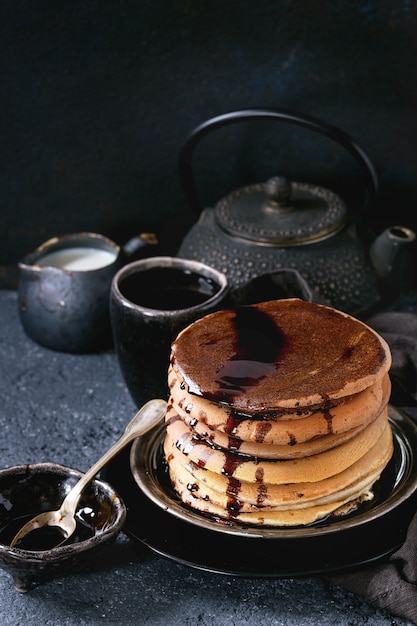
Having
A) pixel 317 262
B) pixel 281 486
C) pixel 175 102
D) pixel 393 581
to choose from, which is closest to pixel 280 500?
pixel 281 486

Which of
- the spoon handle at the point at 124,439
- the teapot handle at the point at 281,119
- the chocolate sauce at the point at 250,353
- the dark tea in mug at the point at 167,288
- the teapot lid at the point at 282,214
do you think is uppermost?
the teapot handle at the point at 281,119

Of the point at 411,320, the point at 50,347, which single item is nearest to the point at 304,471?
the point at 411,320

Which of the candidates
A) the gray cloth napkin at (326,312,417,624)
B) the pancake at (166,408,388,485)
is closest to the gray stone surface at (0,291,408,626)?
the gray cloth napkin at (326,312,417,624)

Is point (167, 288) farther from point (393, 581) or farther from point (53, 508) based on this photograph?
point (393, 581)

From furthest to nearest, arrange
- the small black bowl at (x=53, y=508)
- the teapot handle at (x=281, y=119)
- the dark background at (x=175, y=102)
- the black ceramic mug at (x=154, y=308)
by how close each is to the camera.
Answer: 1. the dark background at (x=175, y=102)
2. the teapot handle at (x=281, y=119)
3. the black ceramic mug at (x=154, y=308)
4. the small black bowl at (x=53, y=508)

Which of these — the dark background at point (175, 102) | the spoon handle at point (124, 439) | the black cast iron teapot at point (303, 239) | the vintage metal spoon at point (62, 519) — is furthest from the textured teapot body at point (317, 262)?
the vintage metal spoon at point (62, 519)

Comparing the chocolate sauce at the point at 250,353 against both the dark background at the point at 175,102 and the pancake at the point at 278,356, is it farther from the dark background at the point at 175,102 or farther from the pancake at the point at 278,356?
the dark background at the point at 175,102

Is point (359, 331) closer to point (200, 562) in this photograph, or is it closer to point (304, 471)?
point (304, 471)
